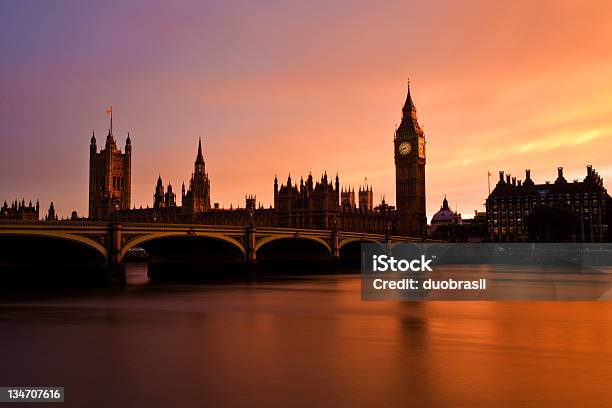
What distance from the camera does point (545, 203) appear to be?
162750mm

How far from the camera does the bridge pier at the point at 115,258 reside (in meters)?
49.8

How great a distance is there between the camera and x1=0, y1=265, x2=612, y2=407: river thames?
13.5 meters

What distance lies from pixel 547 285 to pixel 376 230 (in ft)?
319

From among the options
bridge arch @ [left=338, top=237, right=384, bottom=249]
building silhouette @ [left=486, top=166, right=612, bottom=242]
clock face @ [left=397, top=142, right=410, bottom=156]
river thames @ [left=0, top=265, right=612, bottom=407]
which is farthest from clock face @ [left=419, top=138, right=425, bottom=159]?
river thames @ [left=0, top=265, right=612, bottom=407]

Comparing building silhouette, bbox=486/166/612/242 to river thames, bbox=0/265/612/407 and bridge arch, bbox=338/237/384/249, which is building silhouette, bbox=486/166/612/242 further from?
river thames, bbox=0/265/612/407

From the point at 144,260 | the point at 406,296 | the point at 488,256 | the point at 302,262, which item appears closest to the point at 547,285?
the point at 406,296

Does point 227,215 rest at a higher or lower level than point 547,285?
higher

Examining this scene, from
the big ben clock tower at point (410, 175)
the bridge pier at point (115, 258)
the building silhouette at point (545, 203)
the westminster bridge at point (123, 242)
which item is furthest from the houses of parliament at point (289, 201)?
the bridge pier at point (115, 258)

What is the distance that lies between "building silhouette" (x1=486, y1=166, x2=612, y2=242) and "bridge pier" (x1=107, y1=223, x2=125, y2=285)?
122070 mm

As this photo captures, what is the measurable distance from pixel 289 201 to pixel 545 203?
71458 millimetres

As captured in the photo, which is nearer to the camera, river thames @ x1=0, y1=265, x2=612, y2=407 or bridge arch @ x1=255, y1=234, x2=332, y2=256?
river thames @ x1=0, y1=265, x2=612, y2=407

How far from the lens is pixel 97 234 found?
4931cm

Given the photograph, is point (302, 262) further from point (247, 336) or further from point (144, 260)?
point (247, 336)

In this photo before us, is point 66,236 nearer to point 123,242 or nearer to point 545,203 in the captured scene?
point 123,242
